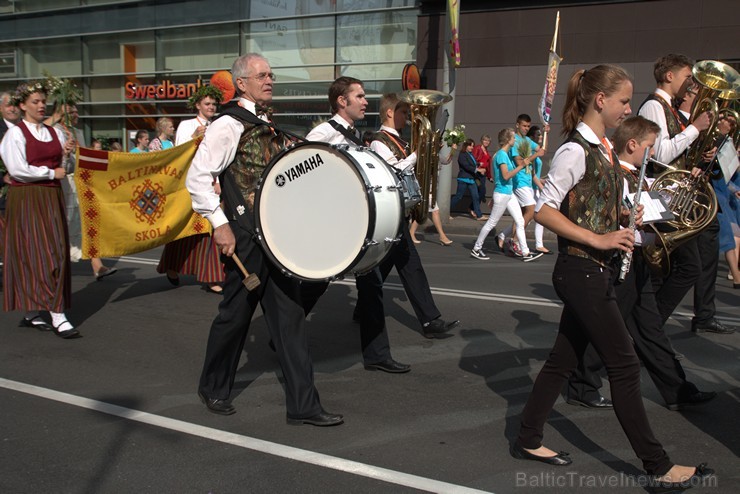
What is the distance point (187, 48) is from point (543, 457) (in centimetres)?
2219

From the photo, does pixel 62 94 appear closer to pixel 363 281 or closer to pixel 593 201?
pixel 363 281

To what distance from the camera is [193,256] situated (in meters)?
8.10

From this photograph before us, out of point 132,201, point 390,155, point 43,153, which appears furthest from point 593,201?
point 132,201

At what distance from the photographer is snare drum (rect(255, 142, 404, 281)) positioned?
13.3 feet

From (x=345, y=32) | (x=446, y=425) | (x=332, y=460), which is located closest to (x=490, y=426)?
(x=446, y=425)

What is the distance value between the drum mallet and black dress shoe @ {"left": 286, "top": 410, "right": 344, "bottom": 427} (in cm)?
78

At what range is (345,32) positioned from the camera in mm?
21078

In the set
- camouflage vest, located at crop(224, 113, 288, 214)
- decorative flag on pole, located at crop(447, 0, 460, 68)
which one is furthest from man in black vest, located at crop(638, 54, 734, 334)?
decorative flag on pole, located at crop(447, 0, 460, 68)

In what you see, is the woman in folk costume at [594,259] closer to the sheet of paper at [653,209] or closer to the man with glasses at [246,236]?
the sheet of paper at [653,209]

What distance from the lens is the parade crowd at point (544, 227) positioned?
3621 millimetres

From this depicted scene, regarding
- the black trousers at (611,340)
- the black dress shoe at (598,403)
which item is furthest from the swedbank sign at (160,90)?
the black trousers at (611,340)

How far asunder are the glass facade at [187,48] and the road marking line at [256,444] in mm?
16380

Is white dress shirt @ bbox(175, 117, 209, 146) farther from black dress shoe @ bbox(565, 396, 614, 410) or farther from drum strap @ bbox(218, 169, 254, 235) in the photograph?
black dress shoe @ bbox(565, 396, 614, 410)

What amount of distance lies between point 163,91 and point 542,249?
16219mm
